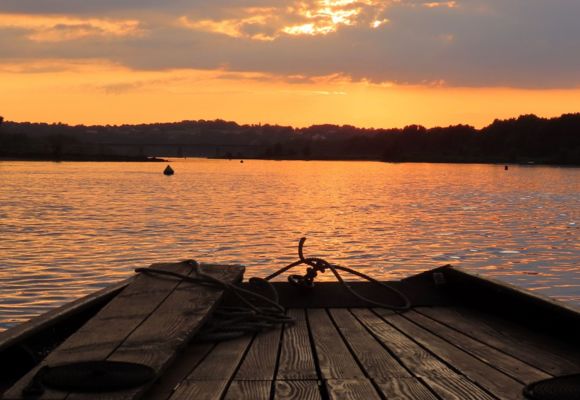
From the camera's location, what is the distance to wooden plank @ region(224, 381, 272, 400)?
436 cm

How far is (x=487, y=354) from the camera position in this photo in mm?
5504

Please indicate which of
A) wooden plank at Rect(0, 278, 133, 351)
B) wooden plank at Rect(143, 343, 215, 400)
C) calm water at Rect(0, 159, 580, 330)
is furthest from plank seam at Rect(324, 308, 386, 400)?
calm water at Rect(0, 159, 580, 330)

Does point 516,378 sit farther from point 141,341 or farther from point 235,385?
point 141,341

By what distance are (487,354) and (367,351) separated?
825mm

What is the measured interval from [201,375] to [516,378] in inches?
75.7

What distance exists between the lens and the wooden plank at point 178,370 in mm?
4384

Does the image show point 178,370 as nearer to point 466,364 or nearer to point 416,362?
point 416,362

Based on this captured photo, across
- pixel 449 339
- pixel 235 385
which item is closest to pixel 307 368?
pixel 235 385

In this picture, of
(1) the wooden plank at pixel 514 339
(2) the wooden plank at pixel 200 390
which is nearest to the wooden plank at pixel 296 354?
(2) the wooden plank at pixel 200 390

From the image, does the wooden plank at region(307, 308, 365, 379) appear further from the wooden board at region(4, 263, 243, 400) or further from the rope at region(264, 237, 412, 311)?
the wooden board at region(4, 263, 243, 400)

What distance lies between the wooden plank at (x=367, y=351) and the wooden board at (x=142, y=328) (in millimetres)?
1015

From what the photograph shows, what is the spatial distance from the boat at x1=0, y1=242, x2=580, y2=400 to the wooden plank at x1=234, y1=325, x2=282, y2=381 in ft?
0.04

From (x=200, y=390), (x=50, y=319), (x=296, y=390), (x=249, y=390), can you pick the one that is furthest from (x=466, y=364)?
(x=50, y=319)

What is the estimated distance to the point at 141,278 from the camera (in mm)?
6660
